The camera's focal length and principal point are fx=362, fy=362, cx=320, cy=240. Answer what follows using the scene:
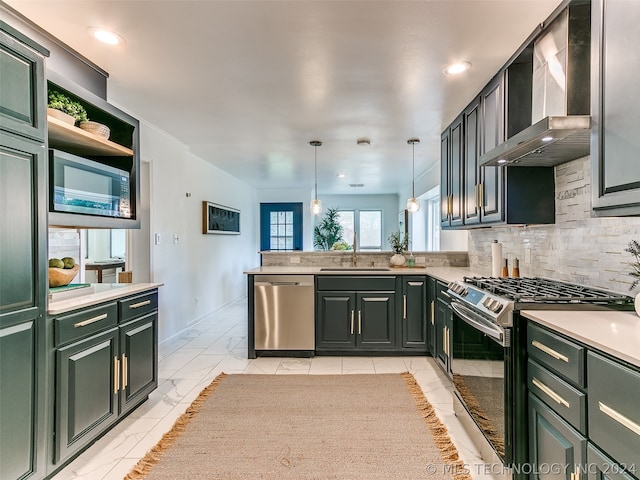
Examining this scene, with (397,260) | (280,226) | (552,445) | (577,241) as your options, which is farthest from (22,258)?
(280,226)

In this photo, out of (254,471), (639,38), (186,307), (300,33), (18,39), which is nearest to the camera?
(639,38)

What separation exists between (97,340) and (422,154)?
440 cm

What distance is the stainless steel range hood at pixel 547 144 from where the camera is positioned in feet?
5.02

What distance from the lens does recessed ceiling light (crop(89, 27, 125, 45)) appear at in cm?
200

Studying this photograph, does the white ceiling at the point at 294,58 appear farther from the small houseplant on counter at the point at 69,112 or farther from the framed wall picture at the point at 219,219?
the framed wall picture at the point at 219,219

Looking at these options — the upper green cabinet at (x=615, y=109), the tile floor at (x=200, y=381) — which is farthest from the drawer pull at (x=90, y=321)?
the upper green cabinet at (x=615, y=109)

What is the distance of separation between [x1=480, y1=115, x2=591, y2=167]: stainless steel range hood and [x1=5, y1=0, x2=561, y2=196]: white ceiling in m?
0.66

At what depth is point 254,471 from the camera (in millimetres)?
1882

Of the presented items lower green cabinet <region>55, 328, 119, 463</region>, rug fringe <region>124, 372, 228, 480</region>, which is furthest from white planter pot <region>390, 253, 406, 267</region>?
lower green cabinet <region>55, 328, 119, 463</region>

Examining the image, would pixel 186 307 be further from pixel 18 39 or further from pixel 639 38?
pixel 639 38

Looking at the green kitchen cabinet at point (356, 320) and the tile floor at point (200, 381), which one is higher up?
the green kitchen cabinet at point (356, 320)

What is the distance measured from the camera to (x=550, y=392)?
141 centimetres

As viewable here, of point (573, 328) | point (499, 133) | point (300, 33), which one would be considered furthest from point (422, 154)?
point (573, 328)

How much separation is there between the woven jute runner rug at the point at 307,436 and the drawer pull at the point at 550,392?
2.28 feet
